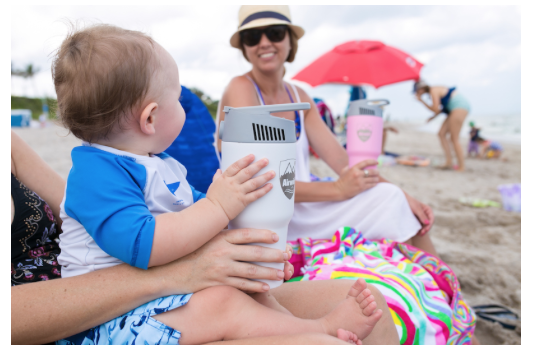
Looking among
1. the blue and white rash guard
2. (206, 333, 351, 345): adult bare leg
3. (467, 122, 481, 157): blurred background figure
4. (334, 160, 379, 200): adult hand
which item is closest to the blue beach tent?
(334, 160, 379, 200): adult hand

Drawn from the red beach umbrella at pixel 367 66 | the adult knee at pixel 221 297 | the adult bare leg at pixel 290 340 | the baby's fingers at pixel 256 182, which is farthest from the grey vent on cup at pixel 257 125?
the red beach umbrella at pixel 367 66

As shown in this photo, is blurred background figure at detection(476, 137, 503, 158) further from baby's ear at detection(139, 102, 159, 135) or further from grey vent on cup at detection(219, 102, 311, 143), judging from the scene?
baby's ear at detection(139, 102, 159, 135)

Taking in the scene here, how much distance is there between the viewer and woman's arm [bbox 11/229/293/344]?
1.01 meters

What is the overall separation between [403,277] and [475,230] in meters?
2.70

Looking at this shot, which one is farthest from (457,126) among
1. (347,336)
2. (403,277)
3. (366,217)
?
(347,336)

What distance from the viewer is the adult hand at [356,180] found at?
212 cm

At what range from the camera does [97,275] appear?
1.07 meters

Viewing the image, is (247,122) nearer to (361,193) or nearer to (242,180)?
(242,180)

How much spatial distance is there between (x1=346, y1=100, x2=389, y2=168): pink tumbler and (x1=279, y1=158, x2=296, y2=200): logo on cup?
35.1 inches

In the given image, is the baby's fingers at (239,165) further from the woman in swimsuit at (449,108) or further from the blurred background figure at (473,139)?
the blurred background figure at (473,139)

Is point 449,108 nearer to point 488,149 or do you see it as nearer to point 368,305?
point 488,149

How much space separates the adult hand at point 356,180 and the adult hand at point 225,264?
1142 millimetres

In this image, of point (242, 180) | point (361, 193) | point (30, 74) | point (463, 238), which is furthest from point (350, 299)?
point (30, 74)

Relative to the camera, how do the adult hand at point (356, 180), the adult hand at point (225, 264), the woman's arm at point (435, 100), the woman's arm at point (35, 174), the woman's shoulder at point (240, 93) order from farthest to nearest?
the woman's arm at point (435, 100) → the woman's shoulder at point (240, 93) → the adult hand at point (356, 180) → the woman's arm at point (35, 174) → the adult hand at point (225, 264)
